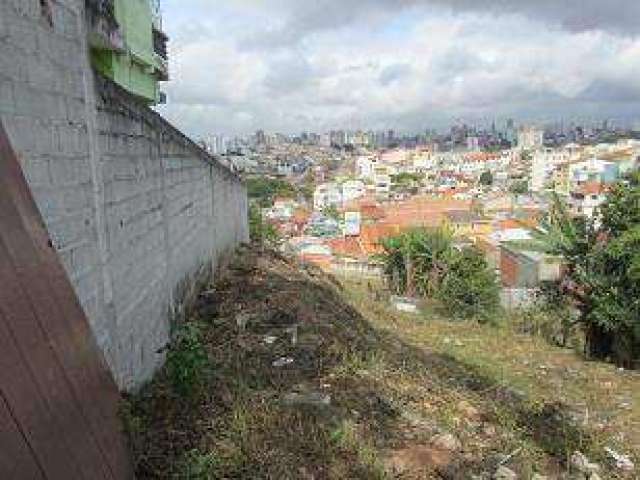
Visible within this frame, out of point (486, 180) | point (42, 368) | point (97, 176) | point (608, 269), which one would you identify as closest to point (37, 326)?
point (42, 368)

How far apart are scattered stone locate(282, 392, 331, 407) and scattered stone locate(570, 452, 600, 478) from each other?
5.88 ft

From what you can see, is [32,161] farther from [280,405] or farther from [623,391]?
[623,391]

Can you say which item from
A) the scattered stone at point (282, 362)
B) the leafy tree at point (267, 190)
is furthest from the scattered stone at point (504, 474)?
the leafy tree at point (267, 190)

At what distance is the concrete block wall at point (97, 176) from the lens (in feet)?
11.6

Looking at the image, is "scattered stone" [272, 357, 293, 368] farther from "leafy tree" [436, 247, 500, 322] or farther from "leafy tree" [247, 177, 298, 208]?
"leafy tree" [247, 177, 298, 208]

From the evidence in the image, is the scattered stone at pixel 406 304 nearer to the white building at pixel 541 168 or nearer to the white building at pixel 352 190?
the white building at pixel 352 190

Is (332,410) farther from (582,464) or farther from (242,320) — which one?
(242,320)

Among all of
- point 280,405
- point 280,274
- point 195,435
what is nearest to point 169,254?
point 280,405

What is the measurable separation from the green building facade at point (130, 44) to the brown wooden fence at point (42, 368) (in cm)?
269

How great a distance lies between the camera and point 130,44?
11.2 metres

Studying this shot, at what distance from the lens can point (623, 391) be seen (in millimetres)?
10516

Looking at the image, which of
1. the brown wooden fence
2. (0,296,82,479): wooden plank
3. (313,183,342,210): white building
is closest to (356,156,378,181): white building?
(313,183,342,210): white building

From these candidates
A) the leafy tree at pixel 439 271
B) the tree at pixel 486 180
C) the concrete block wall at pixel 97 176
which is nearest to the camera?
the concrete block wall at pixel 97 176

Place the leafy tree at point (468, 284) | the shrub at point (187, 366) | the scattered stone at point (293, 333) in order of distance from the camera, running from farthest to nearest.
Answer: the leafy tree at point (468, 284), the scattered stone at point (293, 333), the shrub at point (187, 366)
